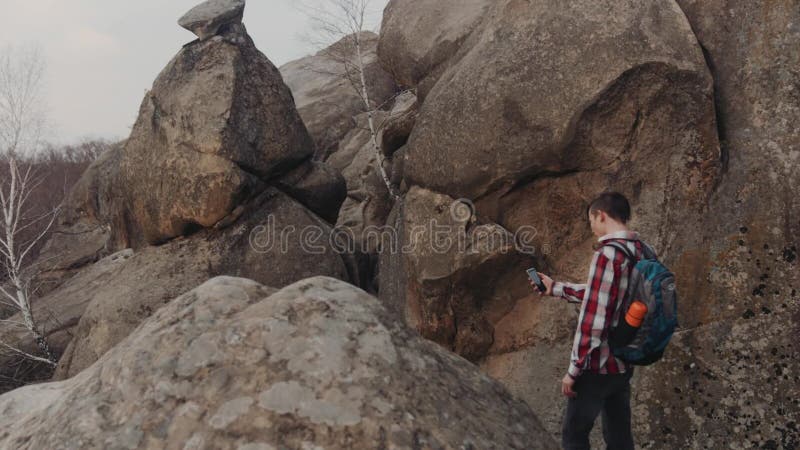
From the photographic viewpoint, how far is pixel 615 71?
275 inches

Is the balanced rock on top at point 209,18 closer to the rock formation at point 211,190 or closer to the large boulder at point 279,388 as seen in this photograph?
the rock formation at point 211,190

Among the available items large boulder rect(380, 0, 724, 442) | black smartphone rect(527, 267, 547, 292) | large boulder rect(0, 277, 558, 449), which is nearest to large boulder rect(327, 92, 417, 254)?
large boulder rect(380, 0, 724, 442)

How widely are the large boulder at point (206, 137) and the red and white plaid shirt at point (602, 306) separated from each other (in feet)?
25.3

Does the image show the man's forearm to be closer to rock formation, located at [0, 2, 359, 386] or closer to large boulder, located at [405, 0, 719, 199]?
large boulder, located at [405, 0, 719, 199]

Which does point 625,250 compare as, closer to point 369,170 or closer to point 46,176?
point 369,170

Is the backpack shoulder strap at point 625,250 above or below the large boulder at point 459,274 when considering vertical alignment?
above

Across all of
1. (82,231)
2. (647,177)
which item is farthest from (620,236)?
(82,231)

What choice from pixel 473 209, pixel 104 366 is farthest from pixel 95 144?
pixel 104 366

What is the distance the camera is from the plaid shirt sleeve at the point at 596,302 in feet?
12.9

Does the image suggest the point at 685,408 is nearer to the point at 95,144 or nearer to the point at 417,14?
the point at 417,14

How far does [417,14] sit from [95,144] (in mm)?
44904

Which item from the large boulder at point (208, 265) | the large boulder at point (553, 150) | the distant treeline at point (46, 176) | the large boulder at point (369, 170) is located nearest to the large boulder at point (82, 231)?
the distant treeline at point (46, 176)

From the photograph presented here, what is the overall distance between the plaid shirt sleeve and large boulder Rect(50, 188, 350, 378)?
23.4 feet

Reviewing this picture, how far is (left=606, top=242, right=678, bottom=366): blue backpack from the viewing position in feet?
13.0
